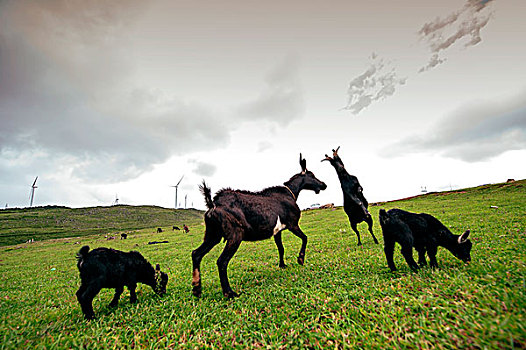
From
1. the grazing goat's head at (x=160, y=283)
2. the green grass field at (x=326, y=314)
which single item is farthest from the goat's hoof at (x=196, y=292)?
the grazing goat's head at (x=160, y=283)

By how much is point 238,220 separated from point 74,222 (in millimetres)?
113298

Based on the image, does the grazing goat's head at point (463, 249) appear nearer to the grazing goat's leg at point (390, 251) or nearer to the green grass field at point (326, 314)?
the green grass field at point (326, 314)

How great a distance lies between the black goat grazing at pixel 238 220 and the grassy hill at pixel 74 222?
251 feet

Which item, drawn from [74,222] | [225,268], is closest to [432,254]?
[225,268]

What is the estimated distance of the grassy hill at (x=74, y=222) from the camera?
65.6 m

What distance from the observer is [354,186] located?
10453 mm

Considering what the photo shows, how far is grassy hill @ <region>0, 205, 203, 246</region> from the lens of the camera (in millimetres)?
65625

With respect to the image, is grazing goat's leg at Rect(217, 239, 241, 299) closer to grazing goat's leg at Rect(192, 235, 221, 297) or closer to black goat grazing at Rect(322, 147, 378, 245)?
grazing goat's leg at Rect(192, 235, 221, 297)

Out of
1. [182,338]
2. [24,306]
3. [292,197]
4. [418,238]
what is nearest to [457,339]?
[418,238]

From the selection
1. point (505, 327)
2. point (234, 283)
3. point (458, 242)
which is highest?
point (458, 242)

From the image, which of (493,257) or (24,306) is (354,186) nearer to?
(493,257)

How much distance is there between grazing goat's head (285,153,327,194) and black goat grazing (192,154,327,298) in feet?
4.41

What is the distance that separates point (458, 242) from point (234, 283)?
5802 millimetres

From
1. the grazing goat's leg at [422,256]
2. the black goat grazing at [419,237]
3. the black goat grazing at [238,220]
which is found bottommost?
the grazing goat's leg at [422,256]
